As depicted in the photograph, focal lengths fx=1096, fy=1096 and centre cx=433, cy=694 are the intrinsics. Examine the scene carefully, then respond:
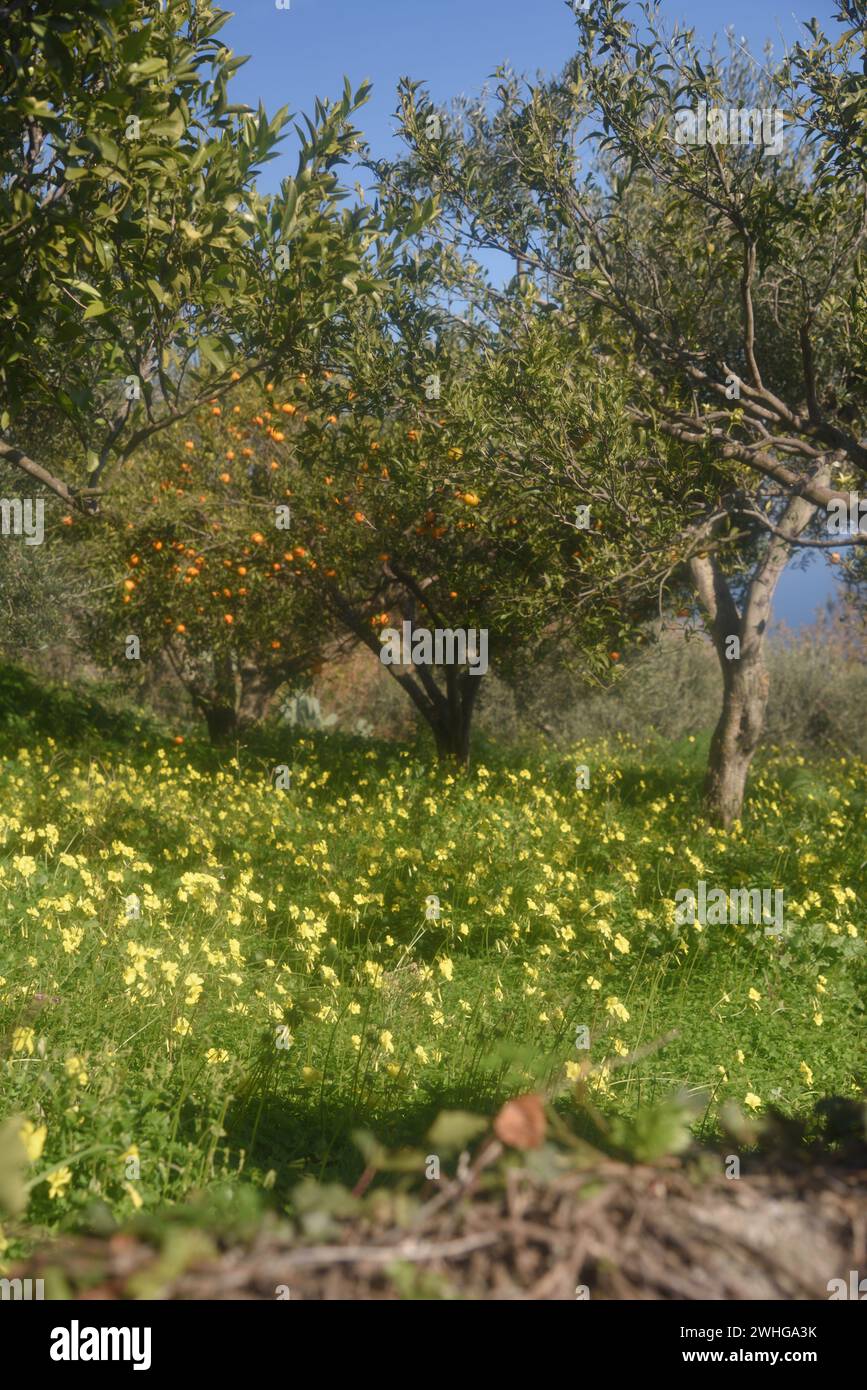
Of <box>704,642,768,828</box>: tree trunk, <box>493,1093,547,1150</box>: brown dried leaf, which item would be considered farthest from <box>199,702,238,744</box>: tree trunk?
<box>493,1093,547,1150</box>: brown dried leaf

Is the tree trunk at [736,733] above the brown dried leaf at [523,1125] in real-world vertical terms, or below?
above

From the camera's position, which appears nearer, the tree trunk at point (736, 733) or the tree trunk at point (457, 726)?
the tree trunk at point (736, 733)

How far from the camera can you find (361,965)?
22.4ft

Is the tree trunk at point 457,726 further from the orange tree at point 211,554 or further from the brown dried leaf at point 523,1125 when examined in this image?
the brown dried leaf at point 523,1125

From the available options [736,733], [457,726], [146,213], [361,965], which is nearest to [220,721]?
[457,726]

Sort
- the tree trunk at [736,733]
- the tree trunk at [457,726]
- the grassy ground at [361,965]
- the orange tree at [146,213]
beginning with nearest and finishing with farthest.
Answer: the grassy ground at [361,965] < the orange tree at [146,213] < the tree trunk at [736,733] < the tree trunk at [457,726]

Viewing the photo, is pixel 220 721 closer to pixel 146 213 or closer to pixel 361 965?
pixel 361 965

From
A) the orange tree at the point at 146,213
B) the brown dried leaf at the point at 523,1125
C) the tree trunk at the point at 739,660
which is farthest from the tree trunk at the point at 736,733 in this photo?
the brown dried leaf at the point at 523,1125

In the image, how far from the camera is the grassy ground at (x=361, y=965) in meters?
3.99

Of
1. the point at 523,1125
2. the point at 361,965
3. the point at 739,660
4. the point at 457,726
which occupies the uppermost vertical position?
the point at 739,660

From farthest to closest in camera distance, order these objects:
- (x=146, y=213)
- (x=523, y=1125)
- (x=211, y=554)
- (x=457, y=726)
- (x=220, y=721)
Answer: (x=220, y=721) → (x=457, y=726) → (x=211, y=554) → (x=146, y=213) → (x=523, y=1125)

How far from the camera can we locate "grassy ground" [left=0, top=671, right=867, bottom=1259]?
13.1 feet

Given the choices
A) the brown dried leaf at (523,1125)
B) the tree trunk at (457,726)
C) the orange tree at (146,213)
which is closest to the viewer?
the brown dried leaf at (523,1125)

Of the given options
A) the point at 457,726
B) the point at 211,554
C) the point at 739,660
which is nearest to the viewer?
the point at 739,660
